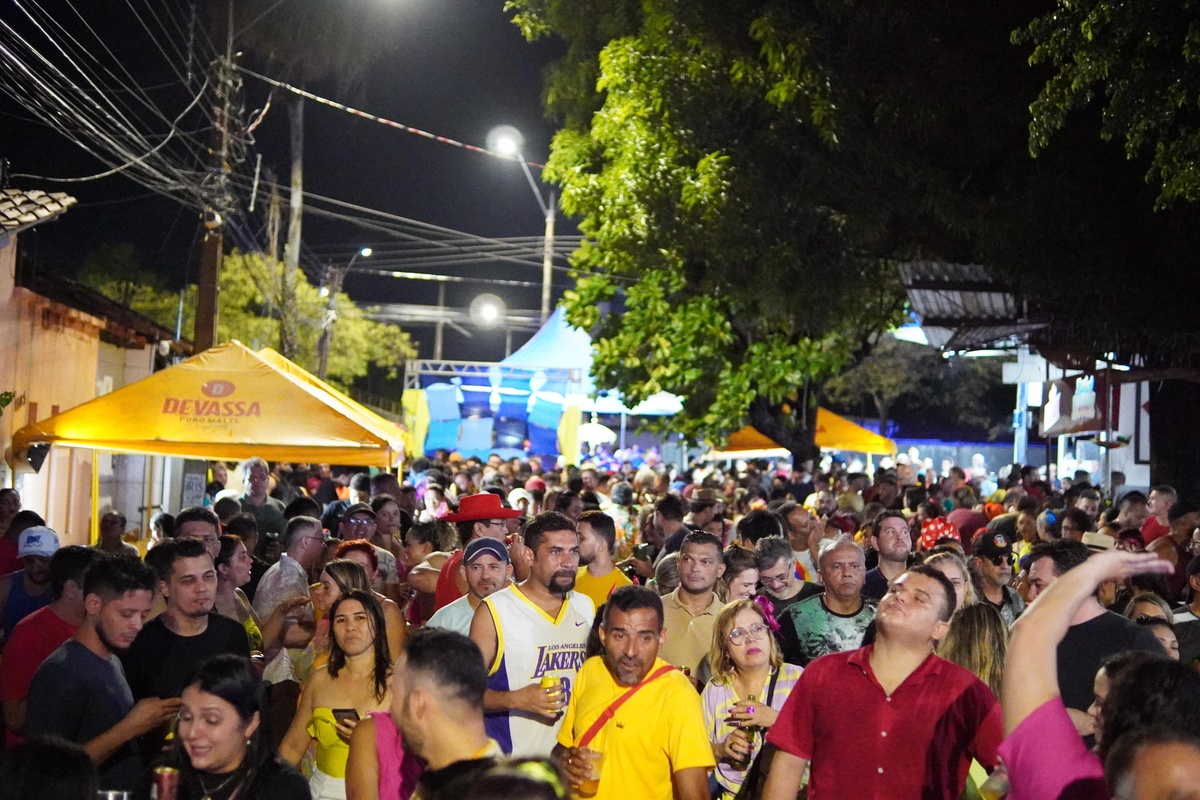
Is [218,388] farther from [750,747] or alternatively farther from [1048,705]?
[1048,705]

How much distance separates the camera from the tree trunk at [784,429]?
78.7ft

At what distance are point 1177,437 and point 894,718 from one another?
43.9 feet

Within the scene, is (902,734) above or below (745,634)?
below

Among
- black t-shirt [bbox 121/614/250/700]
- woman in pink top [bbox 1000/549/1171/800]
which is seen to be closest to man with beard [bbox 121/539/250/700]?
black t-shirt [bbox 121/614/250/700]

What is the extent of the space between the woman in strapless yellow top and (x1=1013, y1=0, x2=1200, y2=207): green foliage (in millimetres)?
6606

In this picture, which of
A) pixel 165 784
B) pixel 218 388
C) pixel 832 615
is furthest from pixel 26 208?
pixel 165 784

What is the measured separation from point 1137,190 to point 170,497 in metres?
18.5

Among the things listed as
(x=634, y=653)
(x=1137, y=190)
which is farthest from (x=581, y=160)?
(x=634, y=653)

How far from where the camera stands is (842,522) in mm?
12844

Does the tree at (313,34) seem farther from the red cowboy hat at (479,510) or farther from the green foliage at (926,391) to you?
the green foliage at (926,391)

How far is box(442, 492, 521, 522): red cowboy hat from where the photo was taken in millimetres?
9070

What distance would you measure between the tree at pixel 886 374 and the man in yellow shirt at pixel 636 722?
47412 millimetres

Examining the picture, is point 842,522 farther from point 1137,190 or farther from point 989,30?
point 989,30

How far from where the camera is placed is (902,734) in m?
4.34
